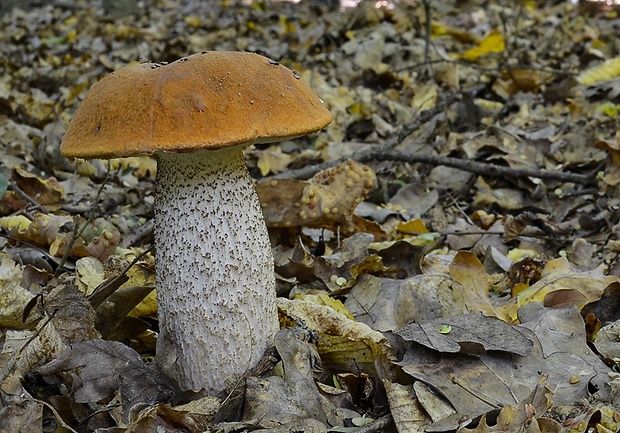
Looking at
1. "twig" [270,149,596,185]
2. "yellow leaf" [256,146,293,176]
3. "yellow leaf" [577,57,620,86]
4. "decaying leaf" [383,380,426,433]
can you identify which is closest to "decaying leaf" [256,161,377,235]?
"twig" [270,149,596,185]

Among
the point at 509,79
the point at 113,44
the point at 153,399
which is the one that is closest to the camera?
the point at 153,399

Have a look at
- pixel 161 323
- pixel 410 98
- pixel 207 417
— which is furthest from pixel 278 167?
pixel 207 417

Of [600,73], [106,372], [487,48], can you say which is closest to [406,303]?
[106,372]

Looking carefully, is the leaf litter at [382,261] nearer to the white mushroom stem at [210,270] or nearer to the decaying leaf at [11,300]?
the decaying leaf at [11,300]

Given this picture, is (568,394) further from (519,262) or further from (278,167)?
(278,167)

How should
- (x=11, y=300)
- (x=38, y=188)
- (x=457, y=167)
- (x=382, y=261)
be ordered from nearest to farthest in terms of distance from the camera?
(x=11, y=300)
(x=382, y=261)
(x=38, y=188)
(x=457, y=167)

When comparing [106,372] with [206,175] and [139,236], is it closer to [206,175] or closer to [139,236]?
[206,175]
